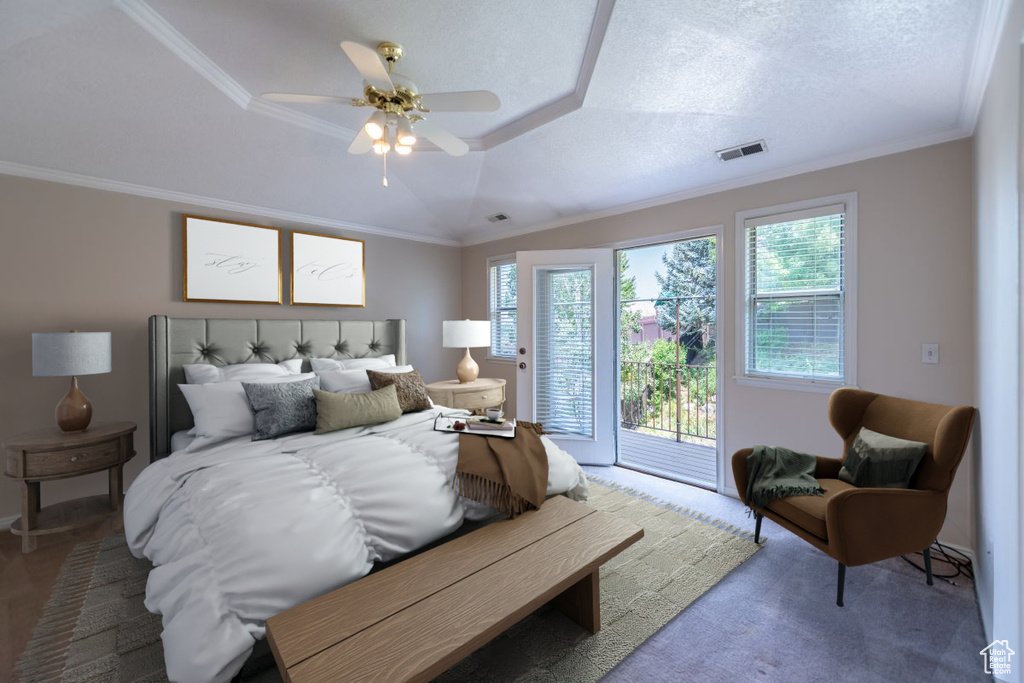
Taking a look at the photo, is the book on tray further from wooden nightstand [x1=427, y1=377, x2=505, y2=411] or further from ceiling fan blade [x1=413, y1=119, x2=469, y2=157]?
ceiling fan blade [x1=413, y1=119, x2=469, y2=157]

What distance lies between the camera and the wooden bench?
1.19 meters

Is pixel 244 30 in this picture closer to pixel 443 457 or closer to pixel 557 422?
pixel 443 457

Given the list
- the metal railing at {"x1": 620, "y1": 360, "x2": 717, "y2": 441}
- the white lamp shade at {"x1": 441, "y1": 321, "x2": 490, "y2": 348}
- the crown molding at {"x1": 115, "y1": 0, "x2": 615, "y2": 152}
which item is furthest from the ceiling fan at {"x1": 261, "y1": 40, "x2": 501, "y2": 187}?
the metal railing at {"x1": 620, "y1": 360, "x2": 717, "y2": 441}

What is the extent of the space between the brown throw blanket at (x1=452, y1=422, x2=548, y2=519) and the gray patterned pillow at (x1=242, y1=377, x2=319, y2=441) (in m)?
1.10

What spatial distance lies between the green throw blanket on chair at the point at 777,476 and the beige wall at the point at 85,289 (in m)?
3.77

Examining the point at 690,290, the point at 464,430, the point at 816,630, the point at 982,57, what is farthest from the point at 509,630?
the point at 690,290

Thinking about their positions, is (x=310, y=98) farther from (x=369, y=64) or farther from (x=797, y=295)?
(x=797, y=295)

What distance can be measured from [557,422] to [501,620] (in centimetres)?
280

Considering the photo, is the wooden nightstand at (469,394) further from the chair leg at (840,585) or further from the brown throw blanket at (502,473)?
the chair leg at (840,585)

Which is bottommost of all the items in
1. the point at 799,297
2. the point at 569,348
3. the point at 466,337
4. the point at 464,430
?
the point at 464,430

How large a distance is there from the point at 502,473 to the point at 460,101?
170 cm

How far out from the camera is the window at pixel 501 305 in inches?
188

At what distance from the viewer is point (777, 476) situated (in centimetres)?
236

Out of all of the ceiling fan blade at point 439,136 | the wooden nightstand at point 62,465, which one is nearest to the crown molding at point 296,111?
the ceiling fan blade at point 439,136
